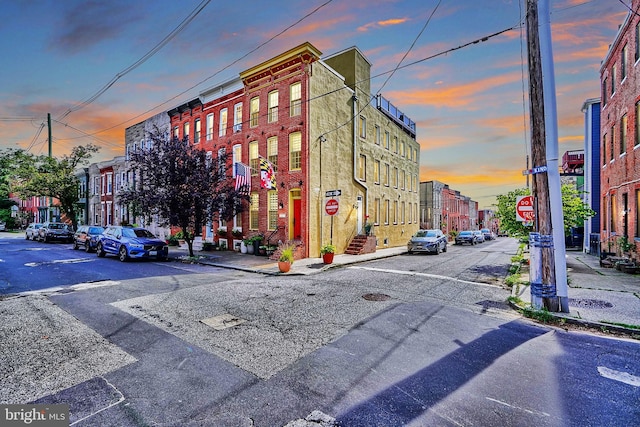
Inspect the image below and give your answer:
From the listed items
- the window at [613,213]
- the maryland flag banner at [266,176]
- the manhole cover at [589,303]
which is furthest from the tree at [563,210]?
the maryland flag banner at [266,176]

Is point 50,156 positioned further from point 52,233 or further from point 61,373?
point 61,373

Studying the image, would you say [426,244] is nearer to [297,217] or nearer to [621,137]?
[297,217]

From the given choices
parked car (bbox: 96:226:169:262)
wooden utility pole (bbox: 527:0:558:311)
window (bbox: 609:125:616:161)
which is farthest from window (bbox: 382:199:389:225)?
wooden utility pole (bbox: 527:0:558:311)

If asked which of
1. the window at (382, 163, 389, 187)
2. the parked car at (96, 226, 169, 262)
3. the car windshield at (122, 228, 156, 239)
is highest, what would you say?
the window at (382, 163, 389, 187)

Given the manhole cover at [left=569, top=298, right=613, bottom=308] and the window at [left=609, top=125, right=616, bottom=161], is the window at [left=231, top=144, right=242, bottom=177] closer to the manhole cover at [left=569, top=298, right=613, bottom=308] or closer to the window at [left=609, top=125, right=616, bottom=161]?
the manhole cover at [left=569, top=298, right=613, bottom=308]

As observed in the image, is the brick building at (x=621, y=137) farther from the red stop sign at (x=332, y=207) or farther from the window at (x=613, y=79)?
the red stop sign at (x=332, y=207)

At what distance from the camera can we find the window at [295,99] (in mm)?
18375

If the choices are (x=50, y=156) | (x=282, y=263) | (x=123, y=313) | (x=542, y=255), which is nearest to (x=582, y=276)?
(x=542, y=255)

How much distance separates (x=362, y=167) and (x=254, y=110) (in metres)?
8.73

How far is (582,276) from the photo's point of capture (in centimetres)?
1221

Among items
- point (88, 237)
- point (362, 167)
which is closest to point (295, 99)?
point (362, 167)

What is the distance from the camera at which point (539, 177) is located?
7.55 metres

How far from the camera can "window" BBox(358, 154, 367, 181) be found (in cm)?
2298

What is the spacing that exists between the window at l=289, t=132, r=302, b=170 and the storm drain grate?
12563 mm
